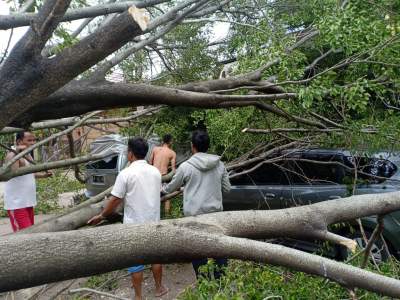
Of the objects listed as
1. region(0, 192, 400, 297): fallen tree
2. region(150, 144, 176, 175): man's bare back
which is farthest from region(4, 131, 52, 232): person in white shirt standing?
region(0, 192, 400, 297): fallen tree

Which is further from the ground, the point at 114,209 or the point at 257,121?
the point at 257,121

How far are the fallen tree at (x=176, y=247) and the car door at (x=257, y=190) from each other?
167 inches

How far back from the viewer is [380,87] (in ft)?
15.4

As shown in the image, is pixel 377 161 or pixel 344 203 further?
pixel 377 161

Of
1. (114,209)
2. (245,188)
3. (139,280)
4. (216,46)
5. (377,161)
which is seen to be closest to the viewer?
(114,209)

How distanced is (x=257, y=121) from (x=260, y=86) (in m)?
1.75

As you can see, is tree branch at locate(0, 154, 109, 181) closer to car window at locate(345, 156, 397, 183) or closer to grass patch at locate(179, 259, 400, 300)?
grass patch at locate(179, 259, 400, 300)

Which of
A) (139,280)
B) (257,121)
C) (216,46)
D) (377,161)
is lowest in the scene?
(139,280)

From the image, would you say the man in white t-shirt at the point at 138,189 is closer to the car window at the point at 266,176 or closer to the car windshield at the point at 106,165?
the car window at the point at 266,176

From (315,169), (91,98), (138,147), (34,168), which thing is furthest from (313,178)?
(91,98)

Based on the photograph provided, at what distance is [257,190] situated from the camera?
6.43m

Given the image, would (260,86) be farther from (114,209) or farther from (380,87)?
(114,209)

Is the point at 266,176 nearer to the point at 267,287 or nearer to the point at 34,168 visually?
the point at 34,168

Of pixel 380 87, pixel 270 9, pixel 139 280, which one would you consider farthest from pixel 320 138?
pixel 270 9
